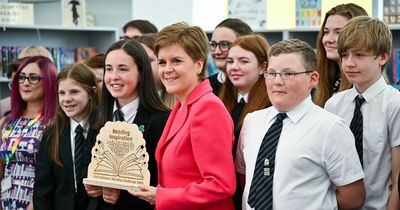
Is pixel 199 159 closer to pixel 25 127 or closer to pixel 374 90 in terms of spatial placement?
pixel 374 90

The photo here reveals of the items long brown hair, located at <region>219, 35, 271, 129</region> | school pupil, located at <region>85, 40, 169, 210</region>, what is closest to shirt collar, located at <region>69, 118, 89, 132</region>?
school pupil, located at <region>85, 40, 169, 210</region>

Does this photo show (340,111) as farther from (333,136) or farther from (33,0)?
(33,0)

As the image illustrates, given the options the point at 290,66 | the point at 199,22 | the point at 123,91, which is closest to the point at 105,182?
the point at 123,91

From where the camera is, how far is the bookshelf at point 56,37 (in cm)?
634

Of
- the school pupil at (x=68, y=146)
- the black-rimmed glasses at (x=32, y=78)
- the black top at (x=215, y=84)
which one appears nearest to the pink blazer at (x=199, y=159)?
the school pupil at (x=68, y=146)

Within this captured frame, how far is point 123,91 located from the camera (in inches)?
115

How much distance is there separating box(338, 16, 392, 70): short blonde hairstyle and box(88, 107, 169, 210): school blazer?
86cm

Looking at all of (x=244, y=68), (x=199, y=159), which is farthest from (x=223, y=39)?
(x=199, y=159)

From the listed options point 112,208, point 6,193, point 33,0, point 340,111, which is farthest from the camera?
point 33,0

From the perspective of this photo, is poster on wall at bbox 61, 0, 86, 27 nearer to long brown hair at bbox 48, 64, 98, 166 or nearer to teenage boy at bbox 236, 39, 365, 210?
long brown hair at bbox 48, 64, 98, 166

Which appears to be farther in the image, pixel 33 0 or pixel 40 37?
pixel 33 0

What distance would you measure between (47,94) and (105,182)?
3.82 ft

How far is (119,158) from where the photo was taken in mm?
2713

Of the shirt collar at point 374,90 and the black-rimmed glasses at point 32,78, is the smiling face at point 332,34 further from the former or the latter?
the black-rimmed glasses at point 32,78
